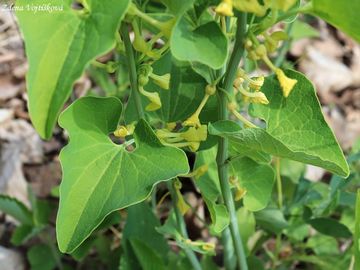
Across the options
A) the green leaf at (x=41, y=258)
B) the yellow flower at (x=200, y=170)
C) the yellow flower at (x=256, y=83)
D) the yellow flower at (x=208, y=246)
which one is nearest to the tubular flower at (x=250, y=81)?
the yellow flower at (x=256, y=83)

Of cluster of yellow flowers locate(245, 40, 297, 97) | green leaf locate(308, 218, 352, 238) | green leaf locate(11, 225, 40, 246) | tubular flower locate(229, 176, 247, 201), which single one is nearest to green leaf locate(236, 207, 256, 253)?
green leaf locate(308, 218, 352, 238)

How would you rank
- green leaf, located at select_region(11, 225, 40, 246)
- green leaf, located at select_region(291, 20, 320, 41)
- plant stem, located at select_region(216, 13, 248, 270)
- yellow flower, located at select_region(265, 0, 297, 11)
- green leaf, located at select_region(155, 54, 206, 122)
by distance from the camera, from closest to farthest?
yellow flower, located at select_region(265, 0, 297, 11) < plant stem, located at select_region(216, 13, 248, 270) < green leaf, located at select_region(155, 54, 206, 122) < green leaf, located at select_region(11, 225, 40, 246) < green leaf, located at select_region(291, 20, 320, 41)

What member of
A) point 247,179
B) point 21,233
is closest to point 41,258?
point 21,233

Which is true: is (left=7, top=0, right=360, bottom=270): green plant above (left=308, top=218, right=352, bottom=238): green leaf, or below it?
above

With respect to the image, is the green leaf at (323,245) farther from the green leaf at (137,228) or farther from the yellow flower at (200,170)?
the yellow flower at (200,170)

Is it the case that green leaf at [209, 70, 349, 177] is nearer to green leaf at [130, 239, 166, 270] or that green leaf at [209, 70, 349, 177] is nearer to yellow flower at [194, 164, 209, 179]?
yellow flower at [194, 164, 209, 179]

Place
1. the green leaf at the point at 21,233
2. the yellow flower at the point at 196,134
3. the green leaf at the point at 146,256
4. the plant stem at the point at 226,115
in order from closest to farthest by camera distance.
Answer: the plant stem at the point at 226,115
the yellow flower at the point at 196,134
the green leaf at the point at 146,256
the green leaf at the point at 21,233

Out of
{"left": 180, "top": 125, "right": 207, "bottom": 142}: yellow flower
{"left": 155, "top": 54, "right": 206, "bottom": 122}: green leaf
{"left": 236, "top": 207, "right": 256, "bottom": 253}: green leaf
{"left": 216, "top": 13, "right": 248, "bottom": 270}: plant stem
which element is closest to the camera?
{"left": 216, "top": 13, "right": 248, "bottom": 270}: plant stem

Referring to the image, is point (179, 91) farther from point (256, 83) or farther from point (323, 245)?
point (323, 245)

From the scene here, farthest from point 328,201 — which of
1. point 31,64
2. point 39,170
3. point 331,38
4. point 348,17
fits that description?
point 331,38
